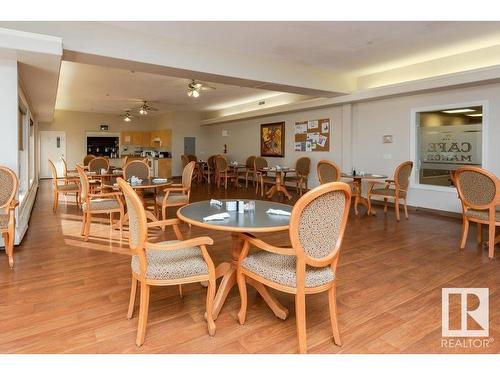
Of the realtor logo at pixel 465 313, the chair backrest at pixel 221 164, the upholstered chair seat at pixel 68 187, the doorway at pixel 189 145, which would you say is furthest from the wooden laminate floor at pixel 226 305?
the doorway at pixel 189 145

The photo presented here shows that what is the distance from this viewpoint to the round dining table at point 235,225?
2.12 meters

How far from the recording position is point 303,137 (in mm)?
9367

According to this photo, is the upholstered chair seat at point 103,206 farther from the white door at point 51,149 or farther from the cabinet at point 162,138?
the white door at point 51,149

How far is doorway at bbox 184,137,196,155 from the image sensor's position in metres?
13.6

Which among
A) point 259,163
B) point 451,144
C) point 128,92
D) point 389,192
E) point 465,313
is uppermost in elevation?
point 128,92

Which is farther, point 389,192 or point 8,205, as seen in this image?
point 389,192

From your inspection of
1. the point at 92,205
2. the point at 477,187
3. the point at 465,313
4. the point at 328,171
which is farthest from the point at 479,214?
the point at 92,205

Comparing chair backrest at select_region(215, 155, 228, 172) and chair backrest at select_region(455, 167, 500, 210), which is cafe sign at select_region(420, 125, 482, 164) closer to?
chair backrest at select_region(455, 167, 500, 210)

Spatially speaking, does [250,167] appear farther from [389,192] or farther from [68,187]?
[68,187]

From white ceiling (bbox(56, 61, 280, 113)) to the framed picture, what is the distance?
3.06ft

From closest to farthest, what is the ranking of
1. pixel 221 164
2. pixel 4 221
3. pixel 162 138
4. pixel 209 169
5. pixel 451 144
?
pixel 4 221
pixel 451 144
pixel 221 164
pixel 209 169
pixel 162 138

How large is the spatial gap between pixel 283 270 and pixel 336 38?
409 cm

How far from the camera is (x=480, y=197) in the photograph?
3818 mm

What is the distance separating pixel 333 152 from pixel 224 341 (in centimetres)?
700
